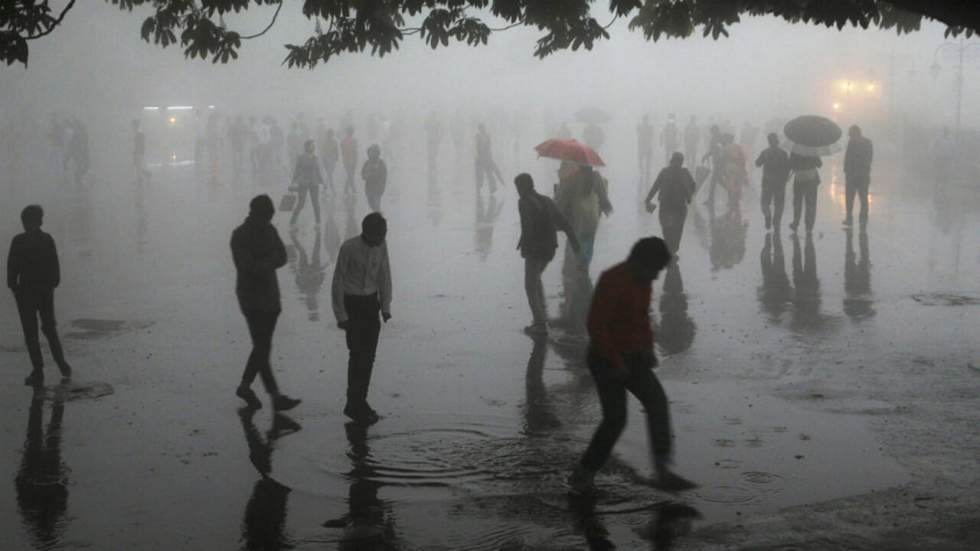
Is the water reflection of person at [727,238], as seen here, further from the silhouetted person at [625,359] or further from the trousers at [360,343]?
the silhouetted person at [625,359]

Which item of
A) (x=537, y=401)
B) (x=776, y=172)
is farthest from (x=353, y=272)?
(x=776, y=172)

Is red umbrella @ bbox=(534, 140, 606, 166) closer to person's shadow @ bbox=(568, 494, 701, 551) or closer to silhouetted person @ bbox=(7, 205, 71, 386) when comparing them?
silhouetted person @ bbox=(7, 205, 71, 386)

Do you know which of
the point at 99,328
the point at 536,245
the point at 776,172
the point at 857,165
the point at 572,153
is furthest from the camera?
the point at 857,165

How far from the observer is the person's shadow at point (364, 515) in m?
6.19

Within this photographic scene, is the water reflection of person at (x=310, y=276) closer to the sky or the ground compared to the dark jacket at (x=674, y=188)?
closer to the ground

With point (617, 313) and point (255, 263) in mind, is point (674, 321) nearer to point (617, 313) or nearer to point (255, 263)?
point (255, 263)

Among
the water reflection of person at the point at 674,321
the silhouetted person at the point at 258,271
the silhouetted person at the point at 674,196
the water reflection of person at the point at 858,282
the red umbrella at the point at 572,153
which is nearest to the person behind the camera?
the silhouetted person at the point at 258,271

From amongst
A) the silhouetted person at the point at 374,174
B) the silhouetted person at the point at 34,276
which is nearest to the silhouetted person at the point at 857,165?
the silhouetted person at the point at 374,174

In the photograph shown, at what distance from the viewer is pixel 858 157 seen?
841 inches

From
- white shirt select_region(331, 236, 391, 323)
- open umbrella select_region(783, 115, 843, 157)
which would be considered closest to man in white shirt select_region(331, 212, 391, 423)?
white shirt select_region(331, 236, 391, 323)

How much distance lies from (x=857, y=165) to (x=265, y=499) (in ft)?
54.6

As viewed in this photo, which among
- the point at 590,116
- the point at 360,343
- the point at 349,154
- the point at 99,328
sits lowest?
the point at 99,328

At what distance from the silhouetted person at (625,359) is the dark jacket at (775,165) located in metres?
14.2

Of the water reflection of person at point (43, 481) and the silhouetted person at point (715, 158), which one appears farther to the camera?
the silhouetted person at point (715, 158)
